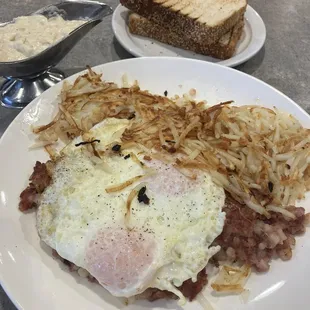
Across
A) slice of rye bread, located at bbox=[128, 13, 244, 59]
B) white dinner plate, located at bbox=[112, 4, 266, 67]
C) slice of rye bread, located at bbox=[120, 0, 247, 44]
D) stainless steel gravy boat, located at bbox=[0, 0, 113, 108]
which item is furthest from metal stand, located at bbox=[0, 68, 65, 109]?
slice of rye bread, located at bbox=[120, 0, 247, 44]

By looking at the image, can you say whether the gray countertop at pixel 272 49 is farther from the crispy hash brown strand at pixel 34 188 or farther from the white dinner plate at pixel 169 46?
the crispy hash brown strand at pixel 34 188

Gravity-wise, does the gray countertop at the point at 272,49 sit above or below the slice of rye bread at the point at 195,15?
below

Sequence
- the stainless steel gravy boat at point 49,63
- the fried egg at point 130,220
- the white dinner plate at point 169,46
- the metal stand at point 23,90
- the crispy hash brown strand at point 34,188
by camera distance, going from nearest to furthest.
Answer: the fried egg at point 130,220 < the crispy hash brown strand at point 34,188 < the stainless steel gravy boat at point 49,63 < the metal stand at point 23,90 < the white dinner plate at point 169,46

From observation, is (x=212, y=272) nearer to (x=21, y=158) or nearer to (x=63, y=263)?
(x=63, y=263)

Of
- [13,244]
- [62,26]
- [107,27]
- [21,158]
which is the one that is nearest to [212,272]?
[13,244]

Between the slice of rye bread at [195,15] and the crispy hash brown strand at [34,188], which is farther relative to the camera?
the slice of rye bread at [195,15]

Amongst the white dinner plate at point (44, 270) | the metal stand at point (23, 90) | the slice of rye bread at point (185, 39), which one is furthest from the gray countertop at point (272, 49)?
the white dinner plate at point (44, 270)
